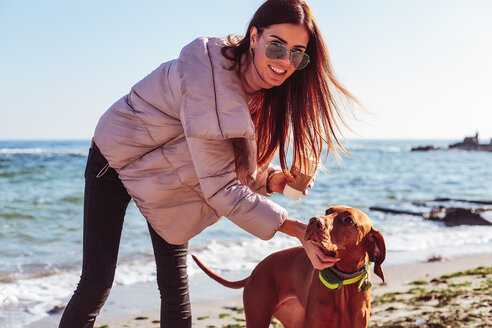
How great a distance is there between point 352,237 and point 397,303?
2.32 metres

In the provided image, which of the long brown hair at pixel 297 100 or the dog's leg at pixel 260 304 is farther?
the dog's leg at pixel 260 304

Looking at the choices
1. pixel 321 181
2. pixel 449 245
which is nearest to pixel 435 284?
pixel 449 245

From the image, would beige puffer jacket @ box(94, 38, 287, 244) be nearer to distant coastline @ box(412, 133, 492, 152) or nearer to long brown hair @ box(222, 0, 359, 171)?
long brown hair @ box(222, 0, 359, 171)

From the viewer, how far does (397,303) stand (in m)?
4.46

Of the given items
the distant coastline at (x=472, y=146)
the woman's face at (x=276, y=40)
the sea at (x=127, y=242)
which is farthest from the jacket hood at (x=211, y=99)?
the distant coastline at (x=472, y=146)

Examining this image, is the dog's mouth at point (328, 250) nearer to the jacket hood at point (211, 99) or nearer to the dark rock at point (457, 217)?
the jacket hood at point (211, 99)

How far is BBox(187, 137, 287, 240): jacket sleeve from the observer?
2252mm

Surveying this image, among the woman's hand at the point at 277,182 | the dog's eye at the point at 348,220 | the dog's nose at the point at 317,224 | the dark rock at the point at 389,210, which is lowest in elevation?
the dark rock at the point at 389,210

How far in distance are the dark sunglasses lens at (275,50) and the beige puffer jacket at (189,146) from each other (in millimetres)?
185

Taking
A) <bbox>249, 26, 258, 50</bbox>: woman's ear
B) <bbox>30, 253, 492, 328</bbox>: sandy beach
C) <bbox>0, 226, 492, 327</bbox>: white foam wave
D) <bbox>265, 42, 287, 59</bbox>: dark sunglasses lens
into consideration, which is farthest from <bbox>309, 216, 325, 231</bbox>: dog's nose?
<bbox>0, 226, 492, 327</bbox>: white foam wave

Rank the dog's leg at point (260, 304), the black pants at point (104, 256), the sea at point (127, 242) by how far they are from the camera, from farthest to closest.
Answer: the sea at point (127, 242)
the dog's leg at point (260, 304)
the black pants at point (104, 256)

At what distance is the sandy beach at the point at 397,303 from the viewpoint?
3877 millimetres

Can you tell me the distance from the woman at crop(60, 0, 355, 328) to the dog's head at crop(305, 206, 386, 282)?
227mm

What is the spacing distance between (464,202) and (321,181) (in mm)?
6563
